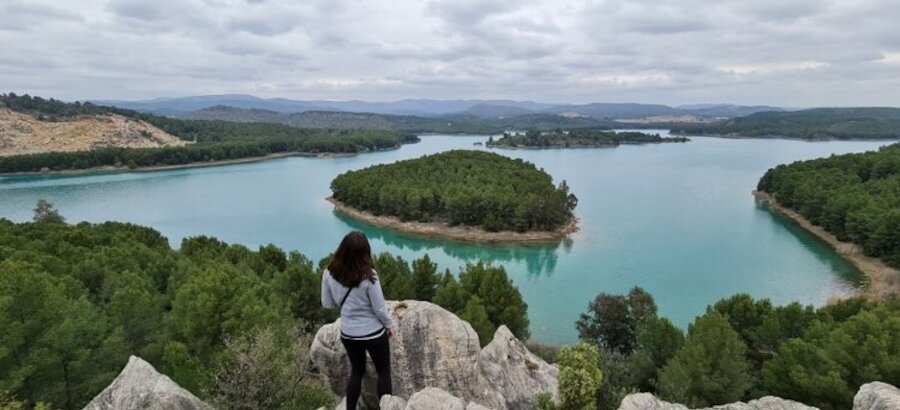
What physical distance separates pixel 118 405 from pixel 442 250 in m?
43.8

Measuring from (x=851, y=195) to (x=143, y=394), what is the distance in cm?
6182

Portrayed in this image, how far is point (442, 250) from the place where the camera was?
51750mm

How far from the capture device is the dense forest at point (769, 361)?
54.7 feet

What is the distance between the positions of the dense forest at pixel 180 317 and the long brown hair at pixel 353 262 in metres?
3.58

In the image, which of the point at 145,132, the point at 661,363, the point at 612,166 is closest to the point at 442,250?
the point at 661,363

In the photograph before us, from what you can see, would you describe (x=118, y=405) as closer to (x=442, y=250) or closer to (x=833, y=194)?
(x=442, y=250)

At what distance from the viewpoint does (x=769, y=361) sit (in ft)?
62.7

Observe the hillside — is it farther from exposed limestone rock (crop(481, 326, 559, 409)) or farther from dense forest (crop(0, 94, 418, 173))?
exposed limestone rock (crop(481, 326, 559, 409))

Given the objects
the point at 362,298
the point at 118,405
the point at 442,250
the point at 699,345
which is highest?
the point at 362,298

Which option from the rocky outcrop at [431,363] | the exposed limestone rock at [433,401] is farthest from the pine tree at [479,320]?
the exposed limestone rock at [433,401]

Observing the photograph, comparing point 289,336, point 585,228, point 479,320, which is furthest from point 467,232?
point 289,336

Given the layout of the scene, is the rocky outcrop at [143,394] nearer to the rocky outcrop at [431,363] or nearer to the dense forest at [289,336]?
the dense forest at [289,336]

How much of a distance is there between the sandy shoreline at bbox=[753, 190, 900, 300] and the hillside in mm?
126682

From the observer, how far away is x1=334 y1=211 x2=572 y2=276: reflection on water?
47.2 meters
